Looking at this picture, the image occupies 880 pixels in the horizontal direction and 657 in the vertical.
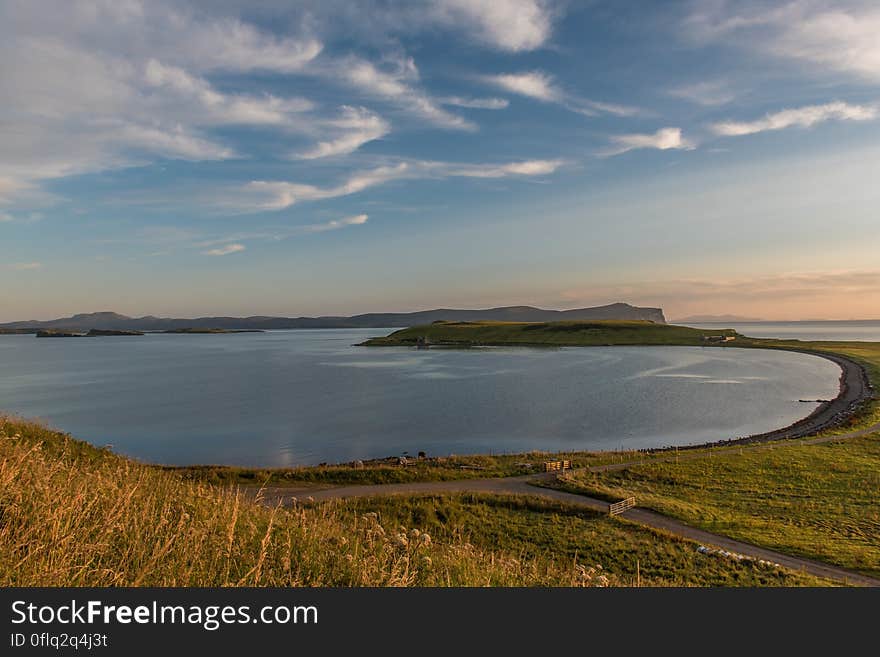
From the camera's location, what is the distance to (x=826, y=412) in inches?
2601

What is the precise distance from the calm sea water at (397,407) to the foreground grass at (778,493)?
463 inches

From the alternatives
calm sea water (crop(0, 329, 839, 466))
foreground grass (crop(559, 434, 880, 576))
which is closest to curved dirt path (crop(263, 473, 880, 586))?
foreground grass (crop(559, 434, 880, 576))

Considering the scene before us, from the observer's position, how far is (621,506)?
1102 inches

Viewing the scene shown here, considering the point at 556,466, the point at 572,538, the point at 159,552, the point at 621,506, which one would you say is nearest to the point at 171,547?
the point at 159,552

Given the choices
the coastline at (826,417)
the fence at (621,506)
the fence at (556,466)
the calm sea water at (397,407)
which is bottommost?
the coastline at (826,417)

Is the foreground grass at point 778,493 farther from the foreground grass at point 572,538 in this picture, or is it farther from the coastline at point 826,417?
the coastline at point 826,417

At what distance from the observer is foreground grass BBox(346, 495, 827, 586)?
18.6 meters

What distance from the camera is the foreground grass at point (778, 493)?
75.6 feet

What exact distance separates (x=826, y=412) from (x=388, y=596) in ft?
266

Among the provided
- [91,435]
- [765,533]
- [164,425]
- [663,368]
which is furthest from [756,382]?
[91,435]

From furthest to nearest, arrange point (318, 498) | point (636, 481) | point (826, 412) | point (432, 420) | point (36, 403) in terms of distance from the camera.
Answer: point (36, 403) → point (826, 412) → point (432, 420) → point (636, 481) → point (318, 498)

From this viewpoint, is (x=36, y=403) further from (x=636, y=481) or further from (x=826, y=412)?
(x=826, y=412)

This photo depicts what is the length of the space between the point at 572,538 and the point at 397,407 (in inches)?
1914

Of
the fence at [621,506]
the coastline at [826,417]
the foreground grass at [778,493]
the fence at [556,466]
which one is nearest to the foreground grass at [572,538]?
the fence at [621,506]
